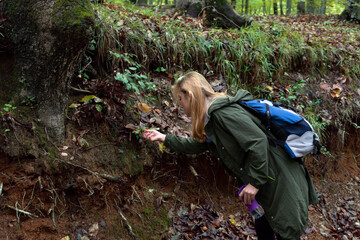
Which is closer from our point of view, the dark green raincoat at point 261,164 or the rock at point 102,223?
the dark green raincoat at point 261,164

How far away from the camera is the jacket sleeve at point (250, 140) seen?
212 centimetres

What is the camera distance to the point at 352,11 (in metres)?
12.2

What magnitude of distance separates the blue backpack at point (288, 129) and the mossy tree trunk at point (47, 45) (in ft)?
5.76

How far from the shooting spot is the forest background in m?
2.57

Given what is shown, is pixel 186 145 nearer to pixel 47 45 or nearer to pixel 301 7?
pixel 47 45

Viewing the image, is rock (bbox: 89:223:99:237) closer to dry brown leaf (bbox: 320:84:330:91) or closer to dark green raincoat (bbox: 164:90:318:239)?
dark green raincoat (bbox: 164:90:318:239)

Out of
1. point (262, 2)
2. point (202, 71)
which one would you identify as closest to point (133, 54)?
point (202, 71)

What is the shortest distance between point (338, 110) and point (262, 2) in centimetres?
1037

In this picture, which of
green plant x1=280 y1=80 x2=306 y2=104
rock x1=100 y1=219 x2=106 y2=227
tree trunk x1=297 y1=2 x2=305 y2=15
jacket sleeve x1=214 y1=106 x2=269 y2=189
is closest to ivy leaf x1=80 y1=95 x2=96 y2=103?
rock x1=100 y1=219 x2=106 y2=227

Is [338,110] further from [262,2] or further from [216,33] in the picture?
[262,2]

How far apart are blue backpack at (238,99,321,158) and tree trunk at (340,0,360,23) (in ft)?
41.7

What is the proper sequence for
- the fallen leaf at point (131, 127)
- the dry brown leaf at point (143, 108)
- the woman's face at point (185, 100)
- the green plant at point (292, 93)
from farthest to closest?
the green plant at point (292, 93), the dry brown leaf at point (143, 108), the fallen leaf at point (131, 127), the woman's face at point (185, 100)

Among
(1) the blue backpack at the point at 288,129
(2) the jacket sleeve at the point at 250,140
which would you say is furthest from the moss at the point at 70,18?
(1) the blue backpack at the point at 288,129

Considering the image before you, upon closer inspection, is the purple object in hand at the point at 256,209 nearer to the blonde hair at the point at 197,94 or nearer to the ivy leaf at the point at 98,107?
the blonde hair at the point at 197,94
